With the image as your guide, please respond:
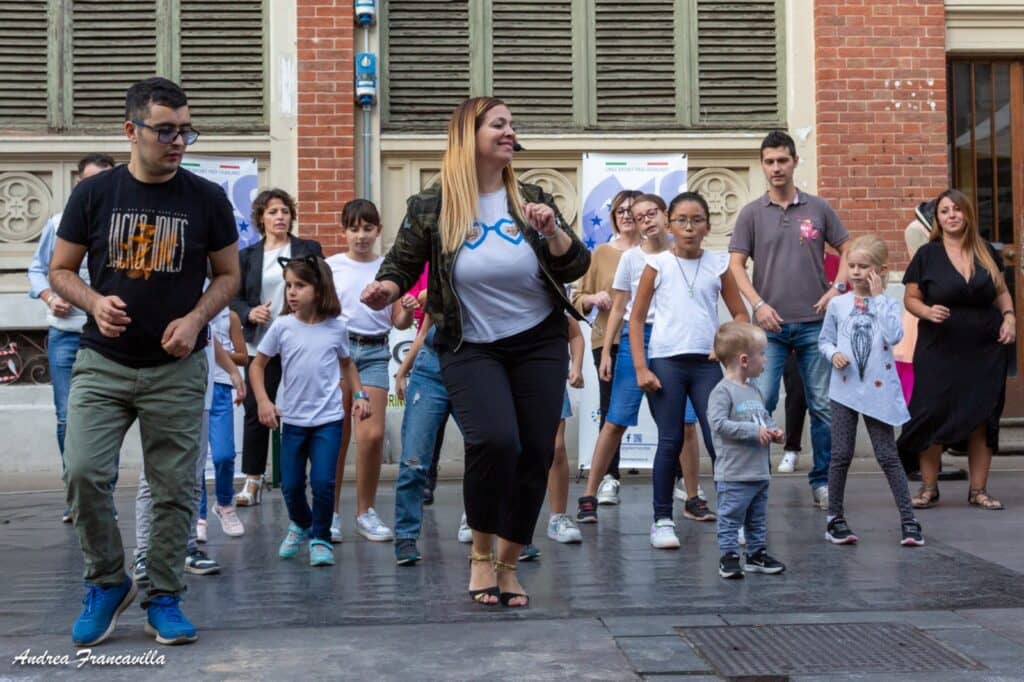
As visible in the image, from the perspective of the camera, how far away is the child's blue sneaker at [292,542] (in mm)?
7098

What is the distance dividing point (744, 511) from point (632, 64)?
6542mm

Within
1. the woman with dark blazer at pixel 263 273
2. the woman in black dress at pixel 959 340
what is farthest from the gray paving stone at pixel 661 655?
the woman in black dress at pixel 959 340

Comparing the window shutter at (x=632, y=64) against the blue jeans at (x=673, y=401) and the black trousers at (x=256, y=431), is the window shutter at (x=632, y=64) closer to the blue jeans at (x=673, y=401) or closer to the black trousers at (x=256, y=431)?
the black trousers at (x=256, y=431)

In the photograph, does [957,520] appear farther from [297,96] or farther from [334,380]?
[297,96]

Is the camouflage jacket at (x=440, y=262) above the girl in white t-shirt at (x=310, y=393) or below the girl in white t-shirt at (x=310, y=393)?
above

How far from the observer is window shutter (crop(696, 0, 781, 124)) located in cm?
1232

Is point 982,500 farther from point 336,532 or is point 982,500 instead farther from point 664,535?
point 336,532

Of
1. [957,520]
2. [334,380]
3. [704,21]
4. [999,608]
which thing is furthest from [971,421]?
[704,21]

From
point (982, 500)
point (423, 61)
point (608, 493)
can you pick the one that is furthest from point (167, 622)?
point (423, 61)

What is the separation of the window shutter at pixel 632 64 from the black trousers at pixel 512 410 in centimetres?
672

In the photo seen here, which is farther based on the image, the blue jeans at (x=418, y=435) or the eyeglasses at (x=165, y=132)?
the blue jeans at (x=418, y=435)

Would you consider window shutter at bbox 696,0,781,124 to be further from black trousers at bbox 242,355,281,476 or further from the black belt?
the black belt

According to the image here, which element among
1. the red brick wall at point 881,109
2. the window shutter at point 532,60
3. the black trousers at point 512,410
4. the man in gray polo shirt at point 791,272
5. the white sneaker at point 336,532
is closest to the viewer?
the black trousers at point 512,410

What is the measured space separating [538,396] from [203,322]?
4.49 ft
